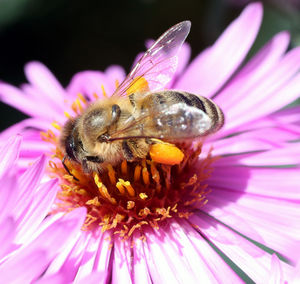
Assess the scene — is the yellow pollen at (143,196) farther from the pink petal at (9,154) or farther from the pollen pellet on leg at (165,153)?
the pink petal at (9,154)

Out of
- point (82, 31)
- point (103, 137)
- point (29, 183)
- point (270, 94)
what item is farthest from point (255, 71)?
point (82, 31)

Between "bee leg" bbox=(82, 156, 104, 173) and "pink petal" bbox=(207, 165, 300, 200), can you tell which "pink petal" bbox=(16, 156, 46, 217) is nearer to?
"bee leg" bbox=(82, 156, 104, 173)

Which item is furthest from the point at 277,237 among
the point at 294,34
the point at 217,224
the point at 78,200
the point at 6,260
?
→ the point at 294,34

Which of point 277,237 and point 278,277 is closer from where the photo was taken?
point 278,277

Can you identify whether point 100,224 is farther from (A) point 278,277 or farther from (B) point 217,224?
(A) point 278,277

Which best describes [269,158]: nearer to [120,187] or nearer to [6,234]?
[120,187]

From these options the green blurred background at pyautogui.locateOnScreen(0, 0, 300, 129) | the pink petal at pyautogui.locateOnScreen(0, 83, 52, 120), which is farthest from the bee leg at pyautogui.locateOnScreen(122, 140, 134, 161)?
the green blurred background at pyautogui.locateOnScreen(0, 0, 300, 129)

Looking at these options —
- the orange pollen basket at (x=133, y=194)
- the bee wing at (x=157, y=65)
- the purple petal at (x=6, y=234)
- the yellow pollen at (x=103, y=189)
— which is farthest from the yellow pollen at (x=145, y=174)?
the purple petal at (x=6, y=234)

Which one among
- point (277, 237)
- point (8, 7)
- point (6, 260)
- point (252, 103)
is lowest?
point (277, 237)
